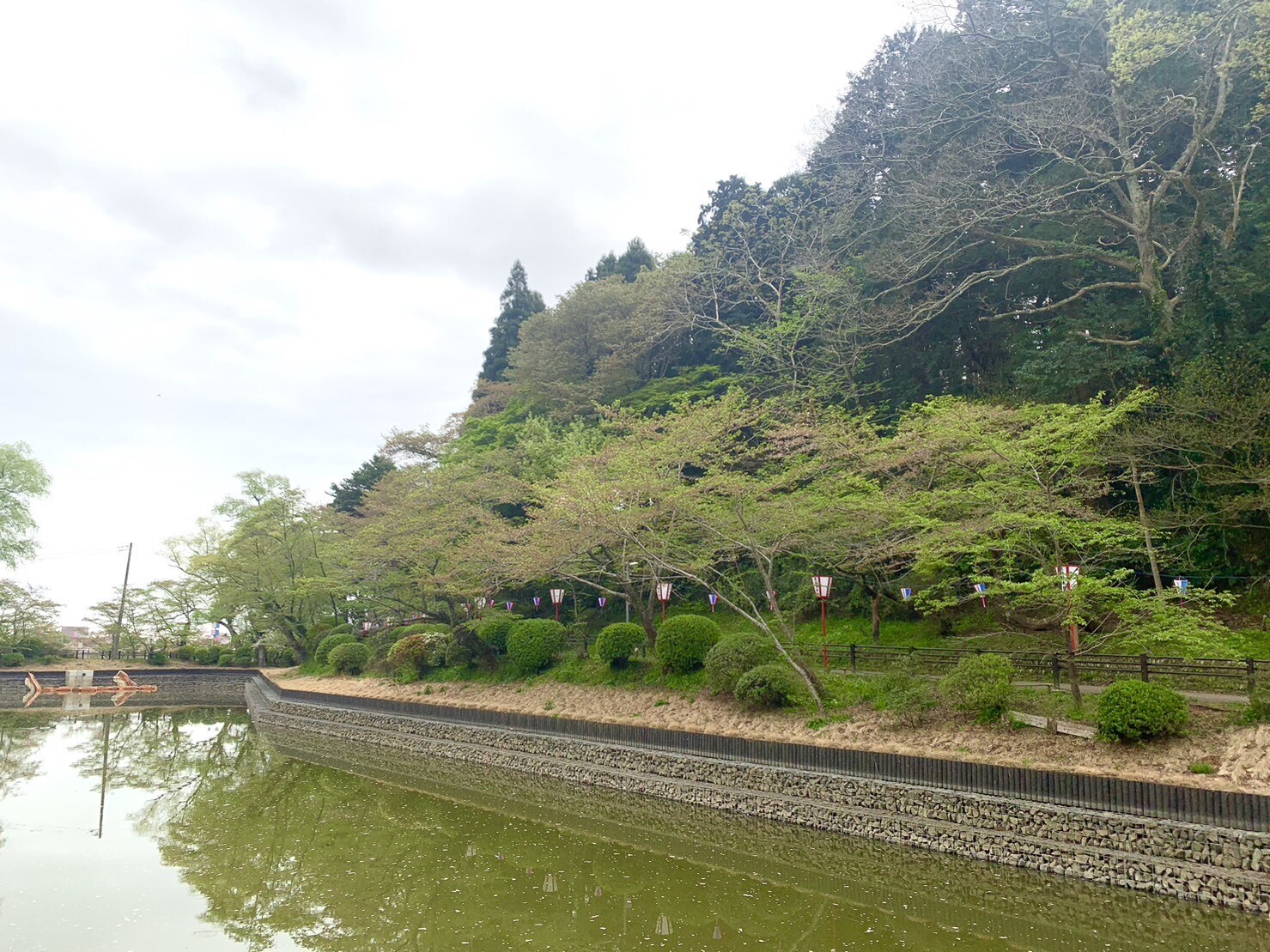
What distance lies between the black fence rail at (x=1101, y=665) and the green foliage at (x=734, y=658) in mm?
1795

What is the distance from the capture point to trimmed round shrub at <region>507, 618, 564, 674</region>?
68.2ft

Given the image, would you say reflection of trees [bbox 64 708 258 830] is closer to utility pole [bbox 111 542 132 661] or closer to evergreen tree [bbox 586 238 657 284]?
utility pole [bbox 111 542 132 661]

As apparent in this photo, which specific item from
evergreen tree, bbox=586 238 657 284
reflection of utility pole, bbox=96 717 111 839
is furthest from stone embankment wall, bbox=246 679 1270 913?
evergreen tree, bbox=586 238 657 284

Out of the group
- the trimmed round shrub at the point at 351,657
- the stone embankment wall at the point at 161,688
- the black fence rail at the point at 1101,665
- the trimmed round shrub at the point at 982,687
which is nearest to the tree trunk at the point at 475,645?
the trimmed round shrub at the point at 351,657

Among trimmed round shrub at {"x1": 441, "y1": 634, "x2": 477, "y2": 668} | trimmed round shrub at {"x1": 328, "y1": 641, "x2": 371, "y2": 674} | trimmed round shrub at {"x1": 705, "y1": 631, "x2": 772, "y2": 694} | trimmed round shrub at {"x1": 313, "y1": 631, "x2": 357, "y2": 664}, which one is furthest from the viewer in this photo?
trimmed round shrub at {"x1": 313, "y1": 631, "x2": 357, "y2": 664}

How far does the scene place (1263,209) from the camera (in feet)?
50.7

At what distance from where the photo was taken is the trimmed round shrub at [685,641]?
55.8 feet

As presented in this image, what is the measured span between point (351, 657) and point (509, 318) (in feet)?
93.8

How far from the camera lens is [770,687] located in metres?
14.4

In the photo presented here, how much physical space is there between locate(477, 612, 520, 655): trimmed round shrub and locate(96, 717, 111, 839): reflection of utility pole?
30.5ft

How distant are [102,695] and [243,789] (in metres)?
23.0

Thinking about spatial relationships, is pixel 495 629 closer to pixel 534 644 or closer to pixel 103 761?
pixel 534 644

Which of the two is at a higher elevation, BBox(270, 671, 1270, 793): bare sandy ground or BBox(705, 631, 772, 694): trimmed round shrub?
BBox(705, 631, 772, 694): trimmed round shrub

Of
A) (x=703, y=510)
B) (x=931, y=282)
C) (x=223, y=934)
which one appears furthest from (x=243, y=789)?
(x=931, y=282)
